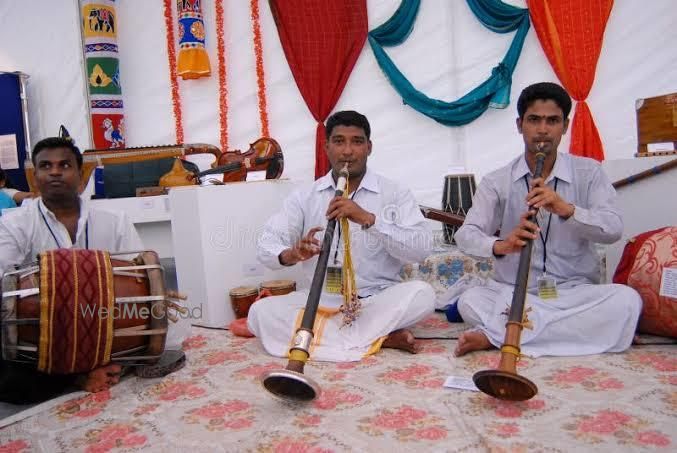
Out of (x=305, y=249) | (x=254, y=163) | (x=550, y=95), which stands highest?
(x=550, y=95)

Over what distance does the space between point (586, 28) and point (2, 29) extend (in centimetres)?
526

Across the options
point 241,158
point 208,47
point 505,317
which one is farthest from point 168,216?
point 505,317

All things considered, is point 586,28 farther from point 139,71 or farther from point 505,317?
point 139,71

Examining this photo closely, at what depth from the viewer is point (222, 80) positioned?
4.91 metres

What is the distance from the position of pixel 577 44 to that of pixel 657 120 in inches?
49.0

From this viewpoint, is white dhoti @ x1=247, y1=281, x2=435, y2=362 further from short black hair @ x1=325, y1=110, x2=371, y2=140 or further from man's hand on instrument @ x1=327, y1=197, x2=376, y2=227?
short black hair @ x1=325, y1=110, x2=371, y2=140

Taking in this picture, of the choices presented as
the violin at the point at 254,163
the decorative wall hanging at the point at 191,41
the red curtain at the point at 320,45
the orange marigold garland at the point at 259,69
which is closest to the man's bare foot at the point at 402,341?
the violin at the point at 254,163

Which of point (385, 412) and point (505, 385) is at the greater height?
point (505, 385)

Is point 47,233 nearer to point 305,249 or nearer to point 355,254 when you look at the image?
point 305,249

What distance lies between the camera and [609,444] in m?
1.55

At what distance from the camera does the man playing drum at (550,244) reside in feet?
7.75

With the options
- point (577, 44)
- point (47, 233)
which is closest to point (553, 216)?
point (577, 44)

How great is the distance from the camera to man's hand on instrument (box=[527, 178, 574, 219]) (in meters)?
2.21

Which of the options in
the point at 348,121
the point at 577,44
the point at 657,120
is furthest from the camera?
the point at 577,44
